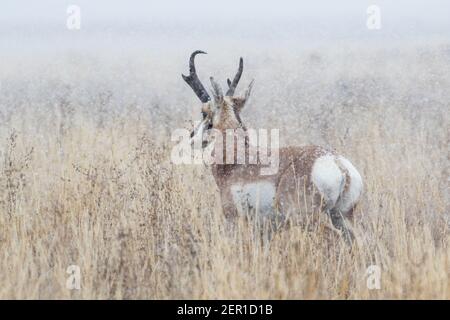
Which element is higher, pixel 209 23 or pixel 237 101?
pixel 209 23

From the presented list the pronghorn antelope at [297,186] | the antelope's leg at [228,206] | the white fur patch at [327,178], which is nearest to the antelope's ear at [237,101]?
the pronghorn antelope at [297,186]

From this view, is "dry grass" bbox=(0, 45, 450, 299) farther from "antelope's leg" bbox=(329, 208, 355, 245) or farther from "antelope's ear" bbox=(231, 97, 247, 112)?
"antelope's ear" bbox=(231, 97, 247, 112)

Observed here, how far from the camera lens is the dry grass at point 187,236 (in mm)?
5520

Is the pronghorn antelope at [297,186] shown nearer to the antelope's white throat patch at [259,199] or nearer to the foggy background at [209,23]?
the antelope's white throat patch at [259,199]

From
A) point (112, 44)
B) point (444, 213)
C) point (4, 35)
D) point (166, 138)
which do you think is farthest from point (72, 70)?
point (444, 213)

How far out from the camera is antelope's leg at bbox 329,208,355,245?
670 centimetres

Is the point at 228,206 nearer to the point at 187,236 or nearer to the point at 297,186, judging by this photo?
the point at 187,236

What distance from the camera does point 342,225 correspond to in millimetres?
6762

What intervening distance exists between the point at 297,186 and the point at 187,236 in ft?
3.34

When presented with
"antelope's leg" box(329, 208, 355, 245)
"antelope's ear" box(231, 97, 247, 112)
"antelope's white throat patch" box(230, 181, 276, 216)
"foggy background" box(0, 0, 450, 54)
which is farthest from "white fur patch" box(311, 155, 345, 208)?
"foggy background" box(0, 0, 450, 54)

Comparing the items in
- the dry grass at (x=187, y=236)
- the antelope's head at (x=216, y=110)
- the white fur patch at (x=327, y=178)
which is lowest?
the dry grass at (x=187, y=236)

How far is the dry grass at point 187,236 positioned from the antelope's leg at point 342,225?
8cm

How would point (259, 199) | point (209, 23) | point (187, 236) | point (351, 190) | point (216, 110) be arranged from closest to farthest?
point (187, 236) → point (351, 190) → point (259, 199) → point (216, 110) → point (209, 23)

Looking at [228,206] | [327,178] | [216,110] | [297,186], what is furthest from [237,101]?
[327,178]
